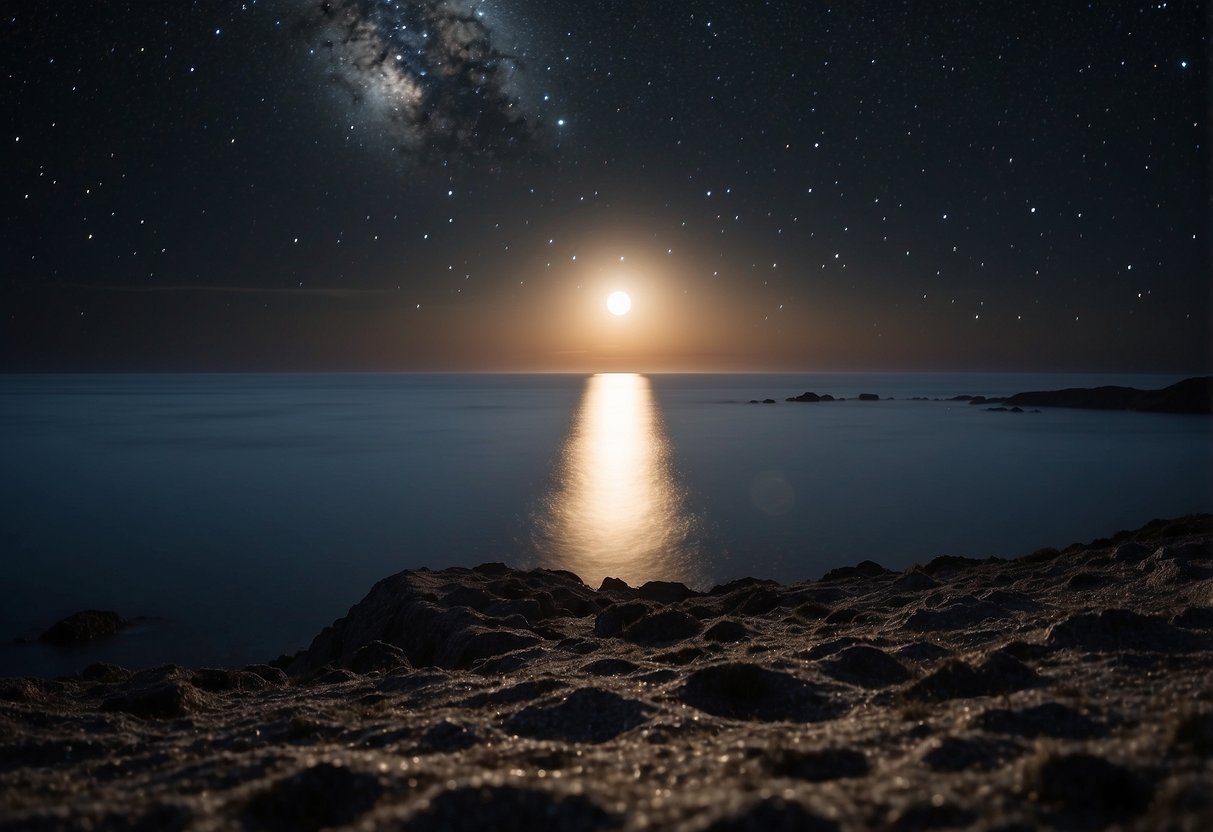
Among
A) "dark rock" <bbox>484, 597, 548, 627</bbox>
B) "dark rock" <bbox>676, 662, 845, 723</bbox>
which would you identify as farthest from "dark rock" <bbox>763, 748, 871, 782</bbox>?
"dark rock" <bbox>484, 597, 548, 627</bbox>

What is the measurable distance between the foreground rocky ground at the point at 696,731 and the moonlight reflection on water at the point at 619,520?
23161mm

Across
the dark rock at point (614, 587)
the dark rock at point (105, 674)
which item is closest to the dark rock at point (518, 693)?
the dark rock at point (105, 674)

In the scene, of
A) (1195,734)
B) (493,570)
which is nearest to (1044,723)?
(1195,734)

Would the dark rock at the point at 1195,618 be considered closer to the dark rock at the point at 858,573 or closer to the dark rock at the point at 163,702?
the dark rock at the point at 858,573

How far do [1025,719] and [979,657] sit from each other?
2.40m

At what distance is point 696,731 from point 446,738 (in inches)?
114

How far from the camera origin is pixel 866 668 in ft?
34.0

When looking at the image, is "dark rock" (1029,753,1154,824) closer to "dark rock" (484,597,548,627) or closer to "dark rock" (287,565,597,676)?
"dark rock" (287,565,597,676)

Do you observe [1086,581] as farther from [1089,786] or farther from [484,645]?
[484,645]

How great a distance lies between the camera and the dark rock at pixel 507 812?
203 inches

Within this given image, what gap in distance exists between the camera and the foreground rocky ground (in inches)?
207

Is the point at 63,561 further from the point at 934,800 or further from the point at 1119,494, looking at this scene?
the point at 1119,494

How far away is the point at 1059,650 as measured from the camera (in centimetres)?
1014

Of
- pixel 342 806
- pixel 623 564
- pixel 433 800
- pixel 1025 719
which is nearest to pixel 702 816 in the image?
pixel 433 800
